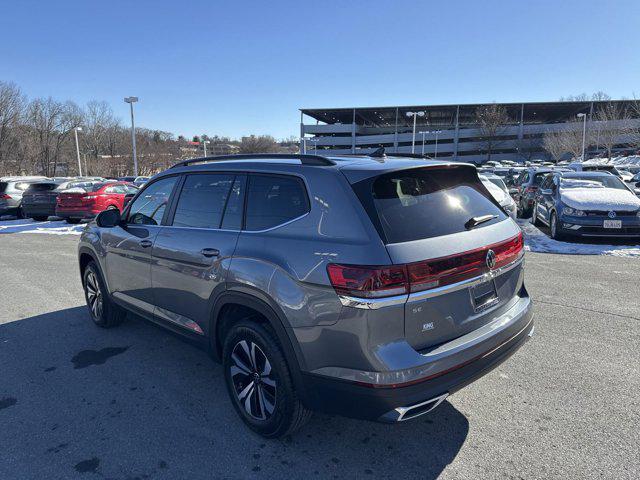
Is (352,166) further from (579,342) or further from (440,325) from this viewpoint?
(579,342)

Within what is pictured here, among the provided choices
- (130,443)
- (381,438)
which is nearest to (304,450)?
(381,438)

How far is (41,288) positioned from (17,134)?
5683 cm

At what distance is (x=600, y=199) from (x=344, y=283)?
9347 millimetres

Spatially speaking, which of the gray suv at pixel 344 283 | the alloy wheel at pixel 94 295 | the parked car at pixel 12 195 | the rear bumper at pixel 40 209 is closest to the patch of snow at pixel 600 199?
the gray suv at pixel 344 283

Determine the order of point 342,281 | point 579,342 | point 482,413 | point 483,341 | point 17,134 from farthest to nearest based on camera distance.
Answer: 1. point 17,134
2. point 579,342
3. point 482,413
4. point 483,341
5. point 342,281

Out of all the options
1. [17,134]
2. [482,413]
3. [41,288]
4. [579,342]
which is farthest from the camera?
[17,134]

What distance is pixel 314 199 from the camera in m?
2.57

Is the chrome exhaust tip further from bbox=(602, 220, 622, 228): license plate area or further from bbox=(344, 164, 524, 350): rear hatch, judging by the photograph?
bbox=(602, 220, 622, 228): license plate area

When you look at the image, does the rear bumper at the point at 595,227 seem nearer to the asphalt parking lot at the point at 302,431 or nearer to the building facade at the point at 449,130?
the asphalt parking lot at the point at 302,431

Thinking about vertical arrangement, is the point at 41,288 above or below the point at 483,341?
below

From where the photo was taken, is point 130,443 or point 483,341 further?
point 130,443

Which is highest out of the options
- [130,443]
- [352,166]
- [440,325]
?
[352,166]

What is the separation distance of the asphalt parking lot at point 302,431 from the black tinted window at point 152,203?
134cm

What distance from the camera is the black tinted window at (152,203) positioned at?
3830 millimetres
